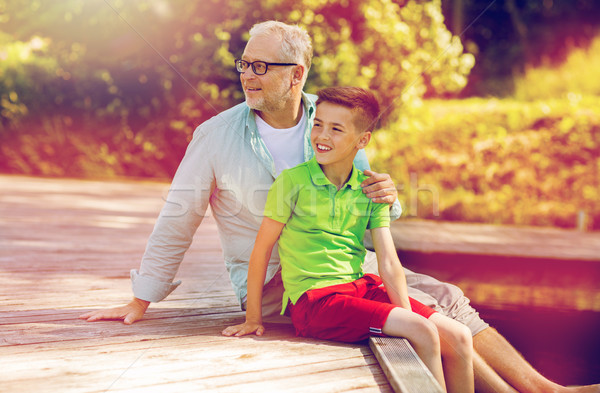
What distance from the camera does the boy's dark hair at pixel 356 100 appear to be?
2.19 m

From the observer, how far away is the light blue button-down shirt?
237 cm

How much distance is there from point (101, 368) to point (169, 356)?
0.22 meters

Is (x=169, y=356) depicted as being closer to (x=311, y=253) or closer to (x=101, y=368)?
(x=101, y=368)

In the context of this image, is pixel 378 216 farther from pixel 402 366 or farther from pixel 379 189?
pixel 402 366

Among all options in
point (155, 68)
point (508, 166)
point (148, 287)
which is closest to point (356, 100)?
point (148, 287)

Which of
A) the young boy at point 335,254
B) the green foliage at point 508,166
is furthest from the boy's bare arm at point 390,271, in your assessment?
the green foliage at point 508,166

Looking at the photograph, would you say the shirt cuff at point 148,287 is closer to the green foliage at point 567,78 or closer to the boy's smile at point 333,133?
the boy's smile at point 333,133

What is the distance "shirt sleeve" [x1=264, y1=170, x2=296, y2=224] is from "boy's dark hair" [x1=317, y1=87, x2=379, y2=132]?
33cm

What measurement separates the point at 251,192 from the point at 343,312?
610 millimetres

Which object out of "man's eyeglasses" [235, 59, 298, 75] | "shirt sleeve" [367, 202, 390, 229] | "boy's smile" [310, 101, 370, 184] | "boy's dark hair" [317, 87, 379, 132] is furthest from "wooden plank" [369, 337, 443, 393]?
"man's eyeglasses" [235, 59, 298, 75]

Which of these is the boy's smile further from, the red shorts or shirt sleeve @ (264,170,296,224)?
the red shorts

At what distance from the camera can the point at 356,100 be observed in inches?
86.4

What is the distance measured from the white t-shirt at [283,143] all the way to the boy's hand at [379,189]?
1.24ft

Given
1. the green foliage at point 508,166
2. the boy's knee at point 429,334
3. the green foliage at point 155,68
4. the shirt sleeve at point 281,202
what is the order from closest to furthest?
the boy's knee at point 429,334
the shirt sleeve at point 281,202
the green foliage at point 155,68
the green foliage at point 508,166
